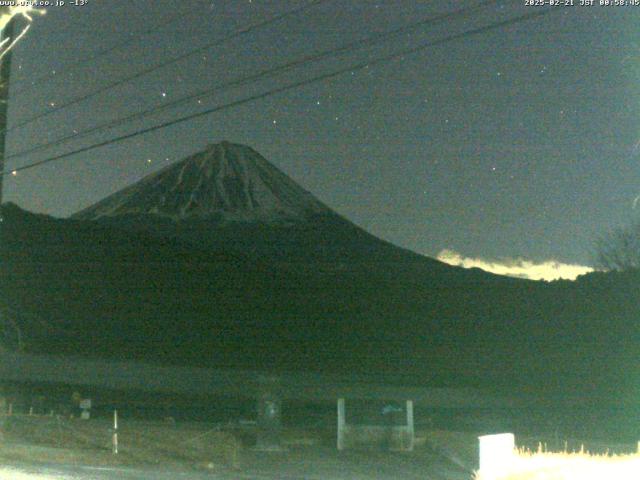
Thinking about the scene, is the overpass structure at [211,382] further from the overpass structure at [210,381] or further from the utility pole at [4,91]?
the utility pole at [4,91]

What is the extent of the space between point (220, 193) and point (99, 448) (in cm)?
10072

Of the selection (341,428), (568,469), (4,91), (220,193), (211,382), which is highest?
(220,193)

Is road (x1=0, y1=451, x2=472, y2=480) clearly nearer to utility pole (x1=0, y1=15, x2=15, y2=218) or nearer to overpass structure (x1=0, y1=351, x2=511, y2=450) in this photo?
utility pole (x1=0, y1=15, x2=15, y2=218)

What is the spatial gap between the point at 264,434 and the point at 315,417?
17238mm

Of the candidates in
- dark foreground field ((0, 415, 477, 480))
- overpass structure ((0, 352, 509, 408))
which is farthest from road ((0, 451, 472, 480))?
overpass structure ((0, 352, 509, 408))

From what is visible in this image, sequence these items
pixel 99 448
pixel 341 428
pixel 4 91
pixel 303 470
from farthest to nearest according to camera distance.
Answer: pixel 341 428, pixel 303 470, pixel 99 448, pixel 4 91

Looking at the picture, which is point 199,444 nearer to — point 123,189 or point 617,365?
point 617,365

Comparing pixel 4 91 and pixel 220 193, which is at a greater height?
pixel 220 193

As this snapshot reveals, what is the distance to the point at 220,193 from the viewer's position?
114375 mm

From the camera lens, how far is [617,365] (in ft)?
181

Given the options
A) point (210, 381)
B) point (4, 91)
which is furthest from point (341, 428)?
point (210, 381)

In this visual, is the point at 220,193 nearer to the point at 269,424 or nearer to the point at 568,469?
the point at 269,424

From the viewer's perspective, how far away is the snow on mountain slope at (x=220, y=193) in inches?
4321

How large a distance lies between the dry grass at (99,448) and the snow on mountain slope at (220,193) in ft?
292
